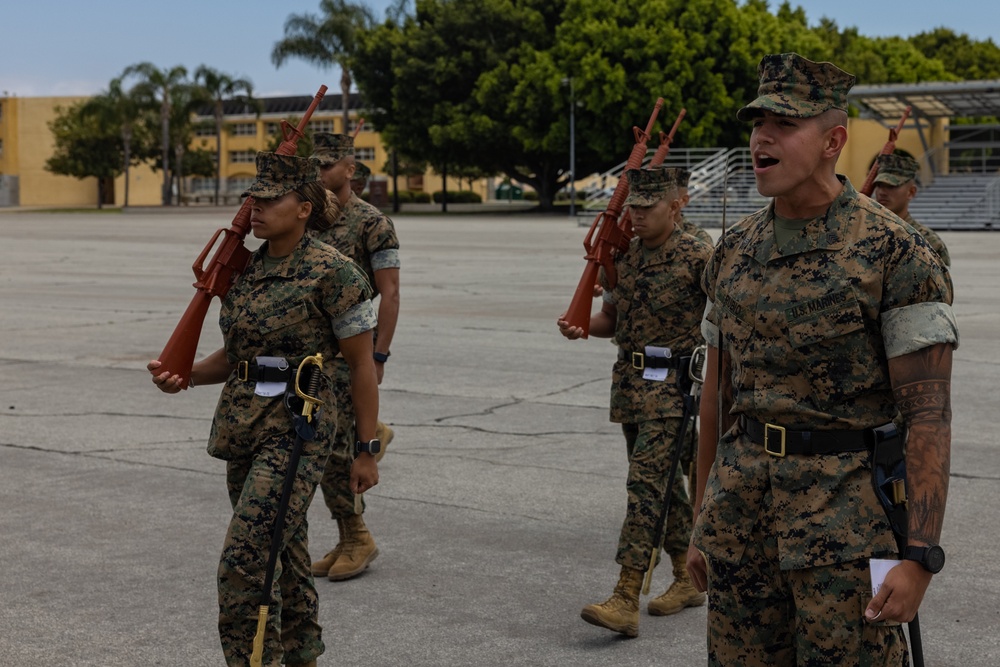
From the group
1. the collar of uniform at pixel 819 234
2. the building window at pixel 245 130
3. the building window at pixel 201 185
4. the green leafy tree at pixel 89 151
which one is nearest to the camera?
the collar of uniform at pixel 819 234

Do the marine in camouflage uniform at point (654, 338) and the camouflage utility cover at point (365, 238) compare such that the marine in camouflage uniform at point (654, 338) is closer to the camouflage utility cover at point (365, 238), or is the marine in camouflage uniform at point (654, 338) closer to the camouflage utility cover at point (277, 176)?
the camouflage utility cover at point (365, 238)

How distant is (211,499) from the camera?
25.9ft

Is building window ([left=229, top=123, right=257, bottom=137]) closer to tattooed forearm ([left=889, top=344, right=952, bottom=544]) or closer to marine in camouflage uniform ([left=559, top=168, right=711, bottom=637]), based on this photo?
marine in camouflage uniform ([left=559, top=168, right=711, bottom=637])

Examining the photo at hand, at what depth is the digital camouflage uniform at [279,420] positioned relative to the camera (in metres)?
4.47

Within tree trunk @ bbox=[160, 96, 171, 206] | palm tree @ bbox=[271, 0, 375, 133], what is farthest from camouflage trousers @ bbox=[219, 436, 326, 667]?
tree trunk @ bbox=[160, 96, 171, 206]

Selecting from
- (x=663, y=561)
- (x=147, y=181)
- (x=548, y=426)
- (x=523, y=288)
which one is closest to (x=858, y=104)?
(x=523, y=288)

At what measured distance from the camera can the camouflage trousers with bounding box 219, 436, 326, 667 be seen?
4.41 meters

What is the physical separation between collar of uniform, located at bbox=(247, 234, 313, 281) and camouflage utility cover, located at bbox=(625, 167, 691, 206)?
1811 millimetres

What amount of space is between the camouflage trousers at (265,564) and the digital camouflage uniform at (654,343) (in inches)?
65.5

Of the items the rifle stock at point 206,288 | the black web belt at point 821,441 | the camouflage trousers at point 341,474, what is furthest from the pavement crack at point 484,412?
the black web belt at point 821,441

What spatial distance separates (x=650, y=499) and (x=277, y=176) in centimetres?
218

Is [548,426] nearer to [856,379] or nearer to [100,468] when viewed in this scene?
[100,468]

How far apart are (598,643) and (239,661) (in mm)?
1670

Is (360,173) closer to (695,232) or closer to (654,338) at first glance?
(695,232)
